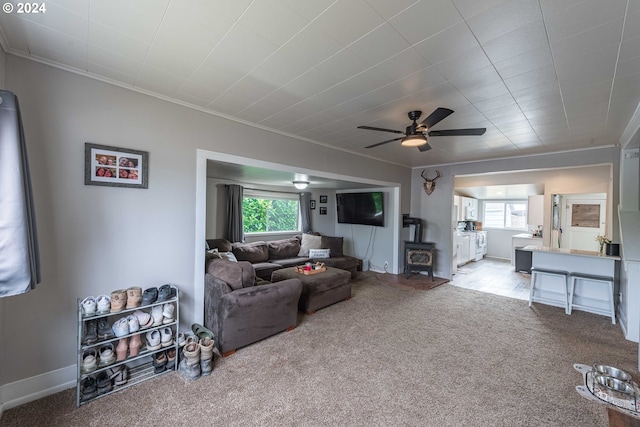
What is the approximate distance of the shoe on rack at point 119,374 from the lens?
2.09m

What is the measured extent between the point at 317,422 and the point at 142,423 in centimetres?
117

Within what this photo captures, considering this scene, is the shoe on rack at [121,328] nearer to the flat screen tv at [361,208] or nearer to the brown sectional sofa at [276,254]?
the brown sectional sofa at [276,254]

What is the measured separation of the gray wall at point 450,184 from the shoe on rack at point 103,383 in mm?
5683

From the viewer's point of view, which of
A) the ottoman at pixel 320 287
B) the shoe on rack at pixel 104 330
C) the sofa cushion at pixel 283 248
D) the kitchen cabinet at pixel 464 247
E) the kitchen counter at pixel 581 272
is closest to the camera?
the shoe on rack at pixel 104 330

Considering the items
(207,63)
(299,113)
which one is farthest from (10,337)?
(299,113)

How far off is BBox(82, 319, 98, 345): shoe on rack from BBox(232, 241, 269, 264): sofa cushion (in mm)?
3043

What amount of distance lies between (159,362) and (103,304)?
0.71 m

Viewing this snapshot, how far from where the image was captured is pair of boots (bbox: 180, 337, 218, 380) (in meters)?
2.22

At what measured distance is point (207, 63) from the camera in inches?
78.2

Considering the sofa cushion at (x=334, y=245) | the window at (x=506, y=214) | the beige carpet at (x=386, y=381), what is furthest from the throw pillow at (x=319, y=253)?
the window at (x=506, y=214)

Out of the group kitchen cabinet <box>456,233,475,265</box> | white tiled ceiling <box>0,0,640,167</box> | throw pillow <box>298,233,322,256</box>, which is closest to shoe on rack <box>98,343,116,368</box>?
white tiled ceiling <box>0,0,640,167</box>

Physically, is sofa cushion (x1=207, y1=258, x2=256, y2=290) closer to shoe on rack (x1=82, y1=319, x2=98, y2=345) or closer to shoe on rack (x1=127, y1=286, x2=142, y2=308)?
shoe on rack (x1=127, y1=286, x2=142, y2=308)

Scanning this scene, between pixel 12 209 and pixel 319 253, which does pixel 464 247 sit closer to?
pixel 319 253

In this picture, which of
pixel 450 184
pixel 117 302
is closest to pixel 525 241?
pixel 450 184
